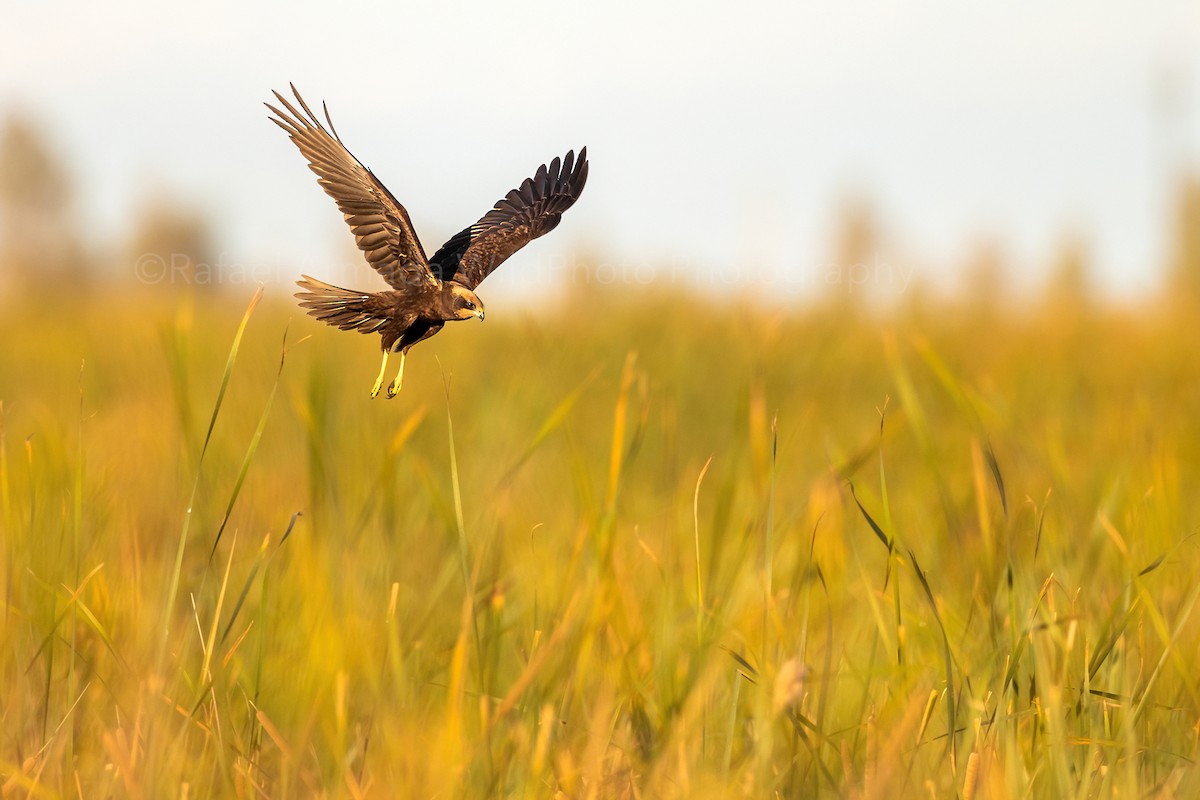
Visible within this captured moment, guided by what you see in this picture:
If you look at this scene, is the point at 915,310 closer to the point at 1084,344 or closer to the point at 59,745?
the point at 1084,344

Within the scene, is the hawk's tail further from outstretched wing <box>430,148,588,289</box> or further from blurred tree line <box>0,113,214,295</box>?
blurred tree line <box>0,113,214,295</box>

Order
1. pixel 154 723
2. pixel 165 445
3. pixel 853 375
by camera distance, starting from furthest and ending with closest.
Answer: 1. pixel 853 375
2. pixel 165 445
3. pixel 154 723

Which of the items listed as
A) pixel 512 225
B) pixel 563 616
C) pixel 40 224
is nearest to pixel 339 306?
pixel 512 225

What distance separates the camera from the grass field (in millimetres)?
1423

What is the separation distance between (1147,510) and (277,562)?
2.16m

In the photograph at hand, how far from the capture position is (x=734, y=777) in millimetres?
1467

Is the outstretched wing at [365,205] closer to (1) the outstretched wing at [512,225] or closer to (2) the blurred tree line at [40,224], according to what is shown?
(1) the outstretched wing at [512,225]

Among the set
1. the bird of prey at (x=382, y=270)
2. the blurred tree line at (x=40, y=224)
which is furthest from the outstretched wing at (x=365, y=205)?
the blurred tree line at (x=40, y=224)

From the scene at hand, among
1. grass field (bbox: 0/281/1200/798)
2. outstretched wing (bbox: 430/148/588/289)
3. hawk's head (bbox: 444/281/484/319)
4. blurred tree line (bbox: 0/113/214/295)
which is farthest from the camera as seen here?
blurred tree line (bbox: 0/113/214/295)

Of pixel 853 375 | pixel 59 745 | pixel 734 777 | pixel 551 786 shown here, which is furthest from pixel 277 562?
pixel 853 375

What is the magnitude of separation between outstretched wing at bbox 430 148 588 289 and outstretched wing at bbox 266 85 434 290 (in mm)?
49

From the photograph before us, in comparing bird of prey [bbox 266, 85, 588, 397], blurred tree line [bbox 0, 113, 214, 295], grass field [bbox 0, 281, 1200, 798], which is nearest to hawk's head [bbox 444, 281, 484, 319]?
bird of prey [bbox 266, 85, 588, 397]

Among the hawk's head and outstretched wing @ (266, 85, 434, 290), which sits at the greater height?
outstretched wing @ (266, 85, 434, 290)

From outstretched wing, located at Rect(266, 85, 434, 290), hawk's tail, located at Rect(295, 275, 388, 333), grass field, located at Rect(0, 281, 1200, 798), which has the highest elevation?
outstretched wing, located at Rect(266, 85, 434, 290)
